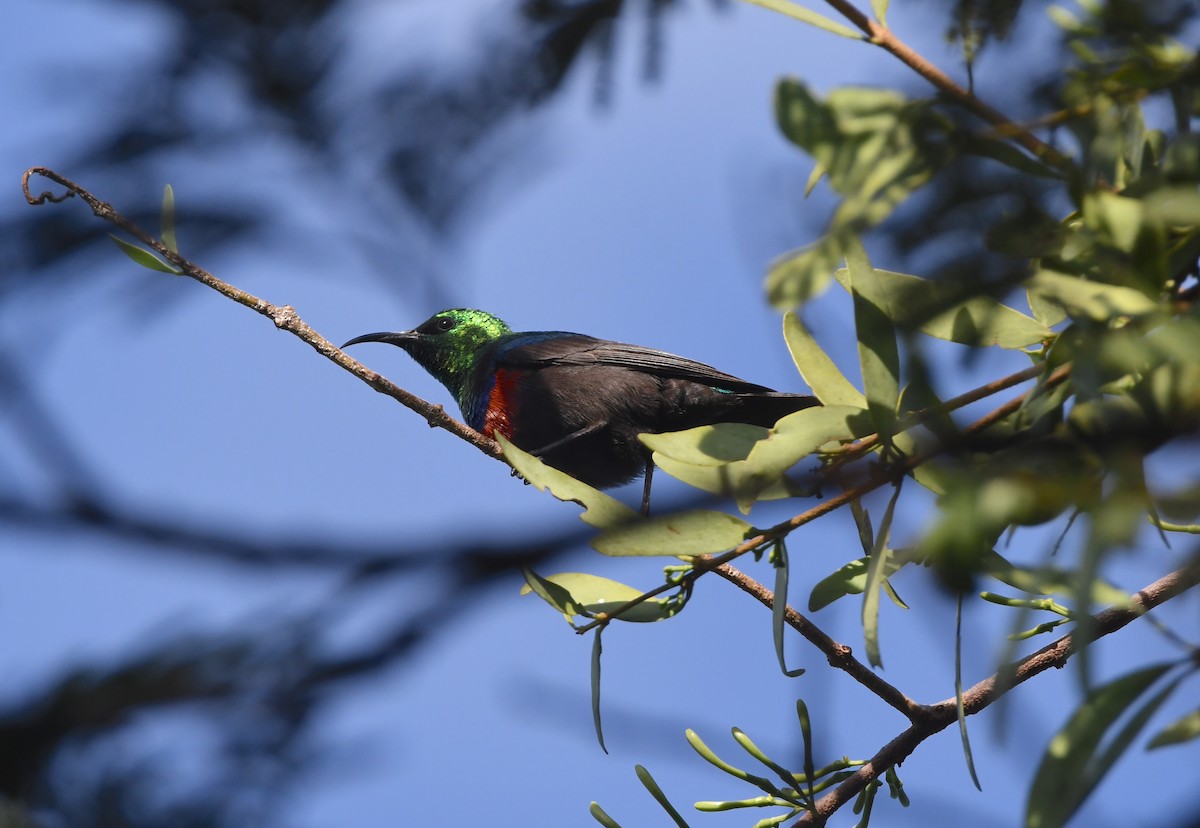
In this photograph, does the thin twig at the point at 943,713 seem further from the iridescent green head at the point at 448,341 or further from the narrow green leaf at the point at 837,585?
the iridescent green head at the point at 448,341

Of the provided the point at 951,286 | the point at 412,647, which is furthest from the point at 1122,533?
the point at 412,647

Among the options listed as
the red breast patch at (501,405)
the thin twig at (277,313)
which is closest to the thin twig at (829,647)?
the thin twig at (277,313)

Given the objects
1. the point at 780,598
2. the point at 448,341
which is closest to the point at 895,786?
the point at 780,598

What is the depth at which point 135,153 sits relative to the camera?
2035 millimetres

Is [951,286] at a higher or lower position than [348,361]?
lower

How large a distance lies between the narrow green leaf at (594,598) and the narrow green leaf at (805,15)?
826 millimetres

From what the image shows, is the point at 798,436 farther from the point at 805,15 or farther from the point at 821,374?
the point at 805,15

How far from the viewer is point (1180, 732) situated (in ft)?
3.54

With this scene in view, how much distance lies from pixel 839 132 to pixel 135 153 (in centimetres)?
137

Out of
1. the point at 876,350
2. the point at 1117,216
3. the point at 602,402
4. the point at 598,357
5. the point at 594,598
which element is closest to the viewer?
the point at 1117,216

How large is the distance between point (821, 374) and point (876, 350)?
0.87ft

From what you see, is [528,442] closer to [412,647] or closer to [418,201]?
[418,201]

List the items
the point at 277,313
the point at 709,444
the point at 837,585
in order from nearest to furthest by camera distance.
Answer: the point at 709,444 → the point at 837,585 → the point at 277,313

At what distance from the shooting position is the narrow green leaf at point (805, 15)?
1.57 metres
